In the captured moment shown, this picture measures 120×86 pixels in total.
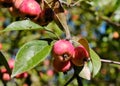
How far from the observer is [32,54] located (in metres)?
1.43

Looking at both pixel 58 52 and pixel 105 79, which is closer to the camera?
pixel 58 52

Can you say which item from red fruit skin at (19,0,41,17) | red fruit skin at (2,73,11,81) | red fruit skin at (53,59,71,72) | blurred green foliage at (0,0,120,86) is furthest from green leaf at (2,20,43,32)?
red fruit skin at (2,73,11,81)

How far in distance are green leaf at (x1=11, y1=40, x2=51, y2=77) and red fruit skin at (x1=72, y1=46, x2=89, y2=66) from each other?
0.34 ft

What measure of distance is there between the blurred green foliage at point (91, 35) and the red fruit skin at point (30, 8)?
61 cm

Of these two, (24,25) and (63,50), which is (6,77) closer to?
(24,25)

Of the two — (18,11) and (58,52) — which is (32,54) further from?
(18,11)

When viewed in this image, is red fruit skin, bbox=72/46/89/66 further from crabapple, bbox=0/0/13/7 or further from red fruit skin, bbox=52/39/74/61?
crabapple, bbox=0/0/13/7

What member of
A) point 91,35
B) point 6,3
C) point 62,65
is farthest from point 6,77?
point 91,35

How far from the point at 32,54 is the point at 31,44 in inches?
2.2

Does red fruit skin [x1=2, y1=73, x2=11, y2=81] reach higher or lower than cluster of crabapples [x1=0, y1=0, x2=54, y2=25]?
lower

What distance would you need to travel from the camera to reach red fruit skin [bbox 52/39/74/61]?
4.55ft

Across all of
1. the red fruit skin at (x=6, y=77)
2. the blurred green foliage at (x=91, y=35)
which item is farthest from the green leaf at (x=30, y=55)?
the red fruit skin at (x=6, y=77)

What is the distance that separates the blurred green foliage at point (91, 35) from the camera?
310 cm

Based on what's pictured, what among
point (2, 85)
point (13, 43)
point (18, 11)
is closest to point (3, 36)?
point (13, 43)
